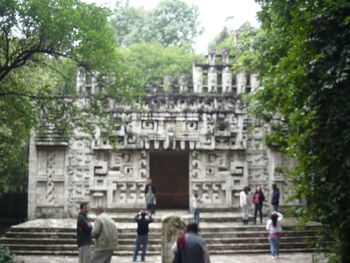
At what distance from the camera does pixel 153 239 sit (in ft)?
42.4

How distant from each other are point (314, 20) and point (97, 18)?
641 cm

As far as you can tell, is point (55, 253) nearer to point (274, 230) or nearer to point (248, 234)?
point (248, 234)

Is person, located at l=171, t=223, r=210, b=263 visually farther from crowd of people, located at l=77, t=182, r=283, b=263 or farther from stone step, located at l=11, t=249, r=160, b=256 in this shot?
stone step, located at l=11, t=249, r=160, b=256

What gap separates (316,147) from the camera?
243 inches

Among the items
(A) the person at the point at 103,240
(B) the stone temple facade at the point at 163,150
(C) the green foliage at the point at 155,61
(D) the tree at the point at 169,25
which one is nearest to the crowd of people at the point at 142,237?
(A) the person at the point at 103,240

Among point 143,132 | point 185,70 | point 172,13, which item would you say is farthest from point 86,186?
point 172,13

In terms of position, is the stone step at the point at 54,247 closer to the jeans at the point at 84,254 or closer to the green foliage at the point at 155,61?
the jeans at the point at 84,254

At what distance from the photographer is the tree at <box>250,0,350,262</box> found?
5.80m

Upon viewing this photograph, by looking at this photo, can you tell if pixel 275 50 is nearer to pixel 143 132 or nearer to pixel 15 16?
pixel 15 16

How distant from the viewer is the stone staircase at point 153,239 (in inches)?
495

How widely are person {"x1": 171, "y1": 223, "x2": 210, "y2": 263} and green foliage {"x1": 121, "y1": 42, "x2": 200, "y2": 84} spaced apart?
23435 millimetres

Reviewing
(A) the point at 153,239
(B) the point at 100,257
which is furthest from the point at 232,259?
(B) the point at 100,257

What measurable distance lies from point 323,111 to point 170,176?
16.0 metres

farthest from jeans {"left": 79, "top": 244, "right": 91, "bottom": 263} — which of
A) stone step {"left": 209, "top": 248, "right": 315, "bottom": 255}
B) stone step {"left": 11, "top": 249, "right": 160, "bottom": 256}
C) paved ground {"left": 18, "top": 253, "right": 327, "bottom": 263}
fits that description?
stone step {"left": 209, "top": 248, "right": 315, "bottom": 255}
